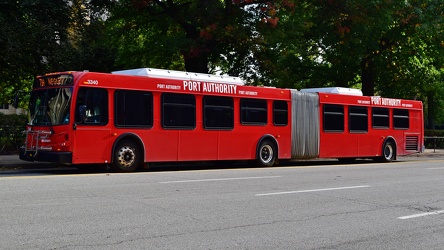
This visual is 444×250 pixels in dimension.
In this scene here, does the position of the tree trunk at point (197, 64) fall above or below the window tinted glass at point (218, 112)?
above

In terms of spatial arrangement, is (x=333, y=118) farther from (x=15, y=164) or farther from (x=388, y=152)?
(x=15, y=164)

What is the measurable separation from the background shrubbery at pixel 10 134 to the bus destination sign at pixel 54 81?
643 cm

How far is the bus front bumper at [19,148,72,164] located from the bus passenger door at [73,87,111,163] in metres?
0.23

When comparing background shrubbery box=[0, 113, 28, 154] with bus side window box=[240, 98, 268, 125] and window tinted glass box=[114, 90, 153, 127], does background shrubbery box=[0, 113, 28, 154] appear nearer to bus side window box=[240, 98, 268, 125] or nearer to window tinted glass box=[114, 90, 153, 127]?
window tinted glass box=[114, 90, 153, 127]

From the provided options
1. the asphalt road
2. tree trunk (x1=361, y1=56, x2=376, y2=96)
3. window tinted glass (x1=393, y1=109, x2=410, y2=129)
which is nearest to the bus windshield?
the asphalt road

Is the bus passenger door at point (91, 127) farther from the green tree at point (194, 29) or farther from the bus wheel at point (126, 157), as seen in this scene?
the green tree at point (194, 29)

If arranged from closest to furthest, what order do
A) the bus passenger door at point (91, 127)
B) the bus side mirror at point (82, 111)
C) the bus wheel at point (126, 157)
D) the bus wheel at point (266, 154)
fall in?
the bus side mirror at point (82, 111)
the bus passenger door at point (91, 127)
the bus wheel at point (126, 157)
the bus wheel at point (266, 154)

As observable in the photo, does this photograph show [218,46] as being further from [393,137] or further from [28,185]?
[28,185]

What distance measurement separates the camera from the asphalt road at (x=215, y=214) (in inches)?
270

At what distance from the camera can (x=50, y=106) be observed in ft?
51.8

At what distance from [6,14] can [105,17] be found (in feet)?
20.5

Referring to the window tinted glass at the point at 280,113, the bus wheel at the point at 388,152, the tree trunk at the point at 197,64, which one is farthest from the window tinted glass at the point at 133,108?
the bus wheel at the point at 388,152

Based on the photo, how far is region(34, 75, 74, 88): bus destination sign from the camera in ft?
50.8

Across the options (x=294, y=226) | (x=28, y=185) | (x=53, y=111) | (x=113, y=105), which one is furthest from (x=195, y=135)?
(x=294, y=226)
